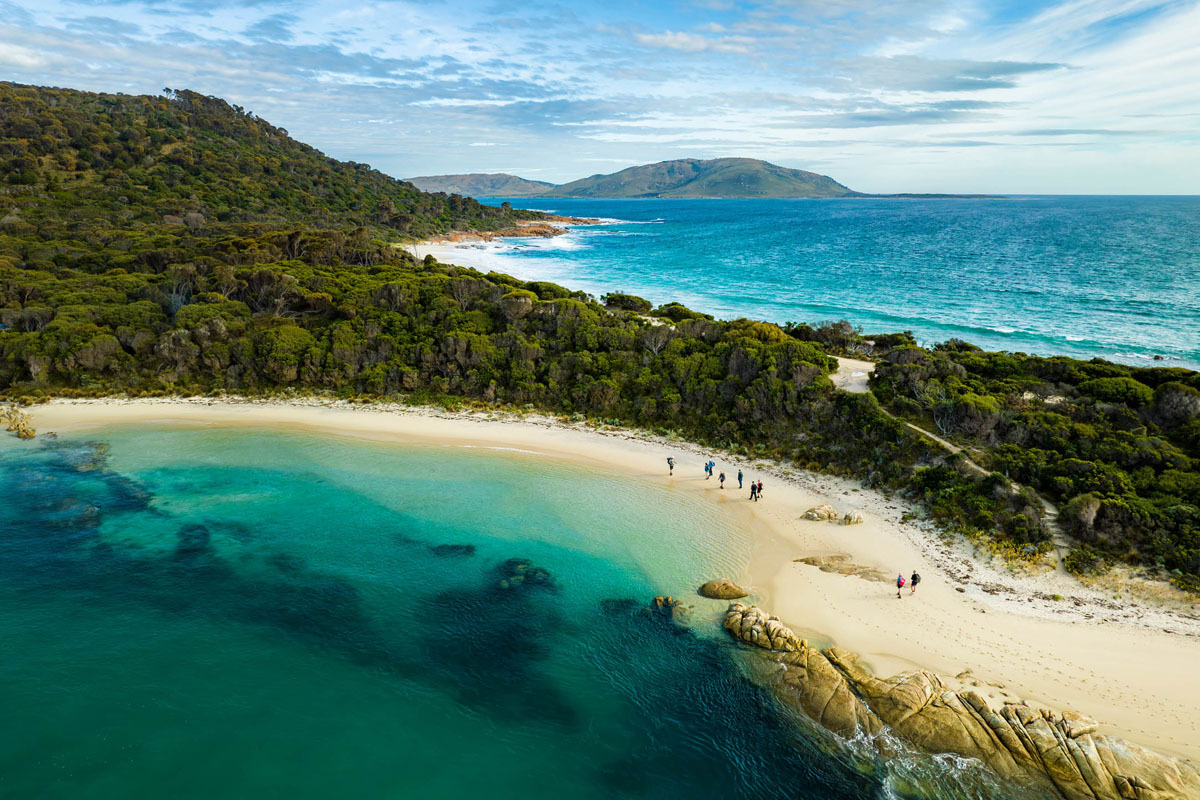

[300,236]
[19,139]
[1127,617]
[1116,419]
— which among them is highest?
[19,139]

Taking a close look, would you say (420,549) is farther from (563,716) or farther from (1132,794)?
(1132,794)

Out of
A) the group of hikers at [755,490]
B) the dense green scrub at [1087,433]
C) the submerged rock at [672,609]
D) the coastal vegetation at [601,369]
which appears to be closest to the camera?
the submerged rock at [672,609]

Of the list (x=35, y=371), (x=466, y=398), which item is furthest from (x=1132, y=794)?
(x=35, y=371)

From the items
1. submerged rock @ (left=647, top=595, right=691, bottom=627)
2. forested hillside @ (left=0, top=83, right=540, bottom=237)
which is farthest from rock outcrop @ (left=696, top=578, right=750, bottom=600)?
forested hillside @ (left=0, top=83, right=540, bottom=237)

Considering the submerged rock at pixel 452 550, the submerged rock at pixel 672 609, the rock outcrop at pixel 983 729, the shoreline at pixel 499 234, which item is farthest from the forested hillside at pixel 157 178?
the rock outcrop at pixel 983 729

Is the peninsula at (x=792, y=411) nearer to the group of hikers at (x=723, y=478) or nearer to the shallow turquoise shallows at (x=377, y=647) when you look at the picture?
the group of hikers at (x=723, y=478)

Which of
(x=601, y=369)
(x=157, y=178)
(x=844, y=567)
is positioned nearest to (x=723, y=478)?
(x=844, y=567)
